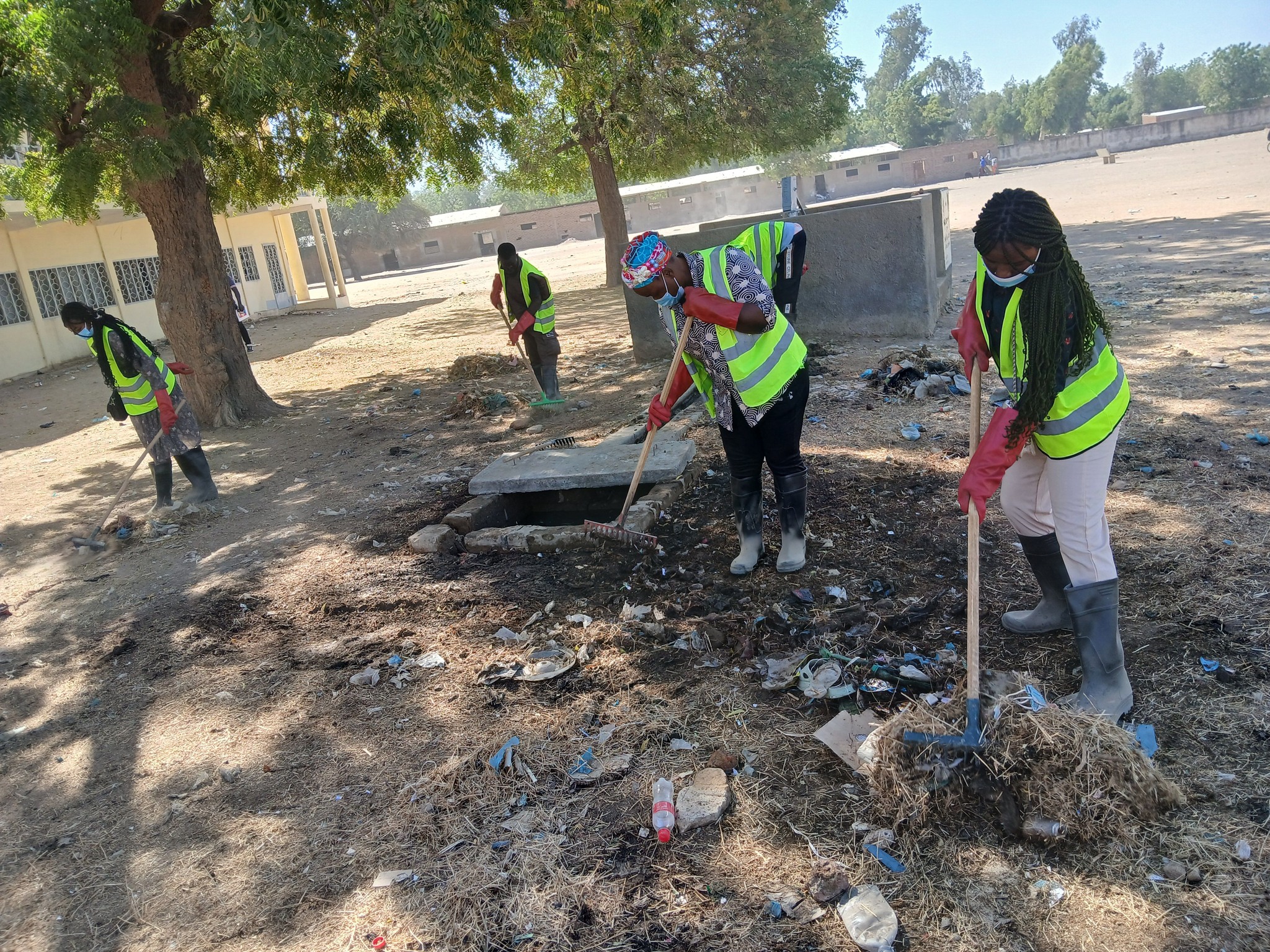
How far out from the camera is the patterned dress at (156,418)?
20.4 feet

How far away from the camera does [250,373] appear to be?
984 cm

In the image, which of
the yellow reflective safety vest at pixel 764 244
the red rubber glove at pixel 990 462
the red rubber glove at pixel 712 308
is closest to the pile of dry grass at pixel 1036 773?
the red rubber glove at pixel 990 462

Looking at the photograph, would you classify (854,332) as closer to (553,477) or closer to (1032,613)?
(553,477)

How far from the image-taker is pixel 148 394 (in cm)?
639

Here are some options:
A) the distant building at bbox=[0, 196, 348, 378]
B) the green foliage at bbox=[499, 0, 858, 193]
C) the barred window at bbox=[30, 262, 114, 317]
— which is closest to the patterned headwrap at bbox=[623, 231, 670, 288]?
the distant building at bbox=[0, 196, 348, 378]

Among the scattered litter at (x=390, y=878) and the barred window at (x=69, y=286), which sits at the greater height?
the barred window at (x=69, y=286)

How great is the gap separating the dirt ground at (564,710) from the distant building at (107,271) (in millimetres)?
8060

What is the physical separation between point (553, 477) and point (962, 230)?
807 inches

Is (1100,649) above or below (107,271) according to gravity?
below

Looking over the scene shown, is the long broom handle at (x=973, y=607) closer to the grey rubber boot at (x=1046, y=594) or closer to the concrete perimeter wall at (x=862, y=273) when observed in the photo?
the grey rubber boot at (x=1046, y=594)

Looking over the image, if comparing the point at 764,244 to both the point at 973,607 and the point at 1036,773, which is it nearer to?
the point at 973,607

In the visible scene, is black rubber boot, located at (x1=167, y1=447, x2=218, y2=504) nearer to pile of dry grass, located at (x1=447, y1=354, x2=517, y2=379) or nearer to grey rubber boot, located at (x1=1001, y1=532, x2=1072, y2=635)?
pile of dry grass, located at (x1=447, y1=354, x2=517, y2=379)

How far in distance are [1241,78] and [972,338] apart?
69409mm

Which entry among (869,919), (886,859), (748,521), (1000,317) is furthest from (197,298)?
(869,919)
